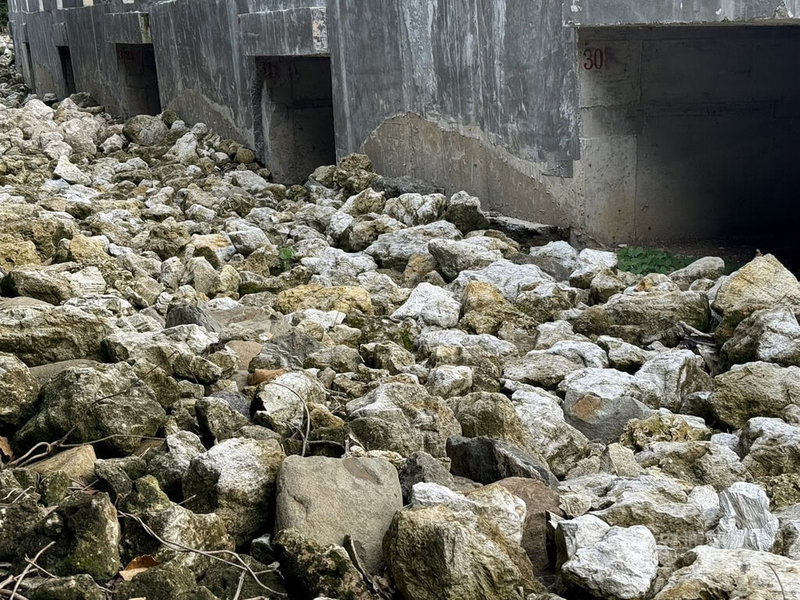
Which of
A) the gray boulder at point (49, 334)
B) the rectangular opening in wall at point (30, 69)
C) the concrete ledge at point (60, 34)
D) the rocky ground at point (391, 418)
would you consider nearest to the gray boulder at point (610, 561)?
the rocky ground at point (391, 418)

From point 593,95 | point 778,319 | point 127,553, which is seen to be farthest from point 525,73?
Answer: point 127,553

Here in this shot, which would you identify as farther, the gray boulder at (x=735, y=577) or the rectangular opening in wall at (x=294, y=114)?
the rectangular opening in wall at (x=294, y=114)

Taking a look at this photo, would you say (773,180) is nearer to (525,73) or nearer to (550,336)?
(525,73)

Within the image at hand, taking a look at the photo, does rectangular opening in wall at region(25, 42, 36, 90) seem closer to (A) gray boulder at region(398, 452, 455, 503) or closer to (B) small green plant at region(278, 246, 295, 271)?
(B) small green plant at region(278, 246, 295, 271)

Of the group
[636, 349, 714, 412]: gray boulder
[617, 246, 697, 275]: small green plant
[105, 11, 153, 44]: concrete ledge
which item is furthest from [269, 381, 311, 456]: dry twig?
[105, 11, 153, 44]: concrete ledge

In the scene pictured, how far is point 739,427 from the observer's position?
4.22 metres

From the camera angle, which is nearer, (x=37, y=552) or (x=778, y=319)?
(x=37, y=552)

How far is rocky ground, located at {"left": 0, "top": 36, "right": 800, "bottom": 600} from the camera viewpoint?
2.67m

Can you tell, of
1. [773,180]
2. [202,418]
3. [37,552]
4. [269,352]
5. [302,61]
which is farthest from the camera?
[302,61]

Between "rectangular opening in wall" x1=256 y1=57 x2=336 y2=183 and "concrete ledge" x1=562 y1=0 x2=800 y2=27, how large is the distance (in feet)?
17.1

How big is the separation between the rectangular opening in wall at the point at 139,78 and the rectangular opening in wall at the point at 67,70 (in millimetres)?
3106

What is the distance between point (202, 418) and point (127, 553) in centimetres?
83

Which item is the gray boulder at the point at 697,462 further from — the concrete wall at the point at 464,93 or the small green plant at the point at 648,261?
the concrete wall at the point at 464,93

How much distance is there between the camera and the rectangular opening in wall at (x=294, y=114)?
438 inches
